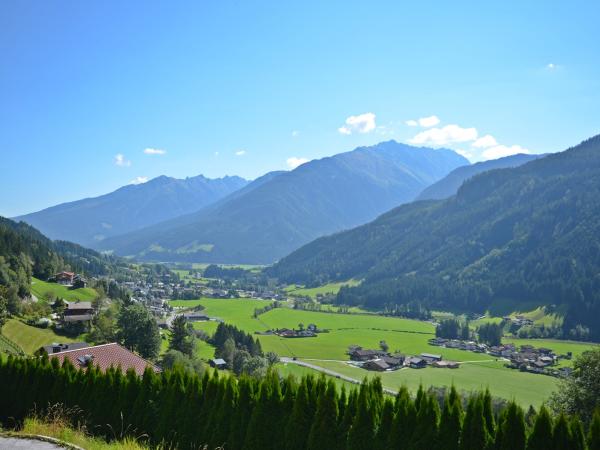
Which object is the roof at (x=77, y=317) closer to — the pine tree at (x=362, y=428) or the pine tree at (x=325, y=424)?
the pine tree at (x=325, y=424)

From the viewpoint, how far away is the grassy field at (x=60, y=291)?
96312mm

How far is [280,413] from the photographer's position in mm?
20172

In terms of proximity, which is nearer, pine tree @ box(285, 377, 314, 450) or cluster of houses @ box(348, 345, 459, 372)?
pine tree @ box(285, 377, 314, 450)

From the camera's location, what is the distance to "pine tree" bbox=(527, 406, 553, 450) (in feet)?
51.6

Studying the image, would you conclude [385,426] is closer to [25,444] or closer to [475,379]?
[25,444]

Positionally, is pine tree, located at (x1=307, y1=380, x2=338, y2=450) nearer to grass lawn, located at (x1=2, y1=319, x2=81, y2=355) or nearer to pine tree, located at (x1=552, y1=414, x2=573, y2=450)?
pine tree, located at (x1=552, y1=414, x2=573, y2=450)

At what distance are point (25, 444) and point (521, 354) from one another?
118985 millimetres

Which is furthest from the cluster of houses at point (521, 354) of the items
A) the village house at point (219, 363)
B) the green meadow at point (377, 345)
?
the village house at point (219, 363)

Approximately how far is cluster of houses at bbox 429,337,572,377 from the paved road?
317 ft

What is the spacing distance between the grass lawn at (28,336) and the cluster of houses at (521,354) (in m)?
87.4

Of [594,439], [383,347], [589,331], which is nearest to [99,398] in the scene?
[594,439]

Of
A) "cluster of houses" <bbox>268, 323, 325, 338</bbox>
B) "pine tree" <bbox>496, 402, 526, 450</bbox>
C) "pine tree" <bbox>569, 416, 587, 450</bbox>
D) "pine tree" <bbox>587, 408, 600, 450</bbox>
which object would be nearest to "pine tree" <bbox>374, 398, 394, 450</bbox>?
"pine tree" <bbox>496, 402, 526, 450</bbox>

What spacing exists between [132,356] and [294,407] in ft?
83.3

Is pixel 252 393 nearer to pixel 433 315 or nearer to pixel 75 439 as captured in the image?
pixel 75 439
